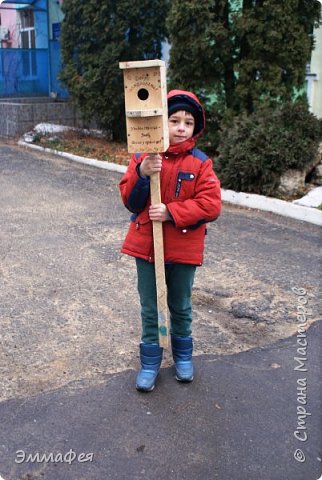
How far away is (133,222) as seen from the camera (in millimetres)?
2848

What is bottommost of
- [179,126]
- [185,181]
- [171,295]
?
[171,295]

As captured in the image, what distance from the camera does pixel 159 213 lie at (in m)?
2.65

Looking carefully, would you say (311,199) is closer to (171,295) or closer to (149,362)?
(171,295)

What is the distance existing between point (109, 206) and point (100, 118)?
15.1ft

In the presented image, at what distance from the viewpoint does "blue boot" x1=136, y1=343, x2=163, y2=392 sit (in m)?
2.89

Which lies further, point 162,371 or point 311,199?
point 311,199

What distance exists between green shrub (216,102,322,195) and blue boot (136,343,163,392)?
A: 4253 mm

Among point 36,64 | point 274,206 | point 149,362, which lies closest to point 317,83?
point 274,206

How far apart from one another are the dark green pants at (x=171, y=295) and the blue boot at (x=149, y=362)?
38 millimetres

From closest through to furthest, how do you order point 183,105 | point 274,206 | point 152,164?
point 152,164, point 183,105, point 274,206

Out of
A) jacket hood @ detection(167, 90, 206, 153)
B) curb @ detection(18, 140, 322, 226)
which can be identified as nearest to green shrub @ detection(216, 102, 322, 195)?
A: curb @ detection(18, 140, 322, 226)

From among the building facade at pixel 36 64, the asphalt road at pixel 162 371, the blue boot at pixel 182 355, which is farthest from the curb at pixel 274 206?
the building facade at pixel 36 64

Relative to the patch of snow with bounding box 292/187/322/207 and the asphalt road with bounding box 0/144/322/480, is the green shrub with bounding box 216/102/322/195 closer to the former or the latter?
the patch of snow with bounding box 292/187/322/207

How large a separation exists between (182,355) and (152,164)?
43.9 inches
